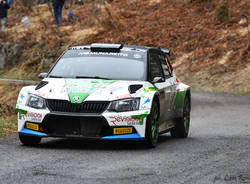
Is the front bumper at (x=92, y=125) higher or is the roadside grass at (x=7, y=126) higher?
the front bumper at (x=92, y=125)

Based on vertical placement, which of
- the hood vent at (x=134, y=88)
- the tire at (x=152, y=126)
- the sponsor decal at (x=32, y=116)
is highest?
the hood vent at (x=134, y=88)

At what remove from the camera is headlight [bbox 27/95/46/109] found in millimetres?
9642

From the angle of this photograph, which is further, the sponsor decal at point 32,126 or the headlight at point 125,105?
the sponsor decal at point 32,126

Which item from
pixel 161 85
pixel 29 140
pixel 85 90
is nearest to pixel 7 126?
pixel 29 140

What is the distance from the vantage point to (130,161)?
841 centimetres

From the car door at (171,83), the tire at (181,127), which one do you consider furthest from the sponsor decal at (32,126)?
the tire at (181,127)

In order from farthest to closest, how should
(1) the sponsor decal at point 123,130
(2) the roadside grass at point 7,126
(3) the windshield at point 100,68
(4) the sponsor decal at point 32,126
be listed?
(2) the roadside grass at point 7,126
(3) the windshield at point 100,68
(4) the sponsor decal at point 32,126
(1) the sponsor decal at point 123,130

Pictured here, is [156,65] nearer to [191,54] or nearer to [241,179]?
[241,179]

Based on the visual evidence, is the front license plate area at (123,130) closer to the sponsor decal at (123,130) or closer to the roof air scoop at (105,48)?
the sponsor decal at (123,130)

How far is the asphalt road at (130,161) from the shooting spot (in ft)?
23.1

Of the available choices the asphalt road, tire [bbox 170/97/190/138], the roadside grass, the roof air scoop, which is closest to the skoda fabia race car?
the roof air scoop

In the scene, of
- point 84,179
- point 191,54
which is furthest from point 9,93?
point 84,179

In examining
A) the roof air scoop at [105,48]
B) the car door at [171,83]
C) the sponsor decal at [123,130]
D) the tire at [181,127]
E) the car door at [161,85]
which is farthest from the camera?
the tire at [181,127]

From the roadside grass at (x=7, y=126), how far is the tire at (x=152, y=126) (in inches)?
120
